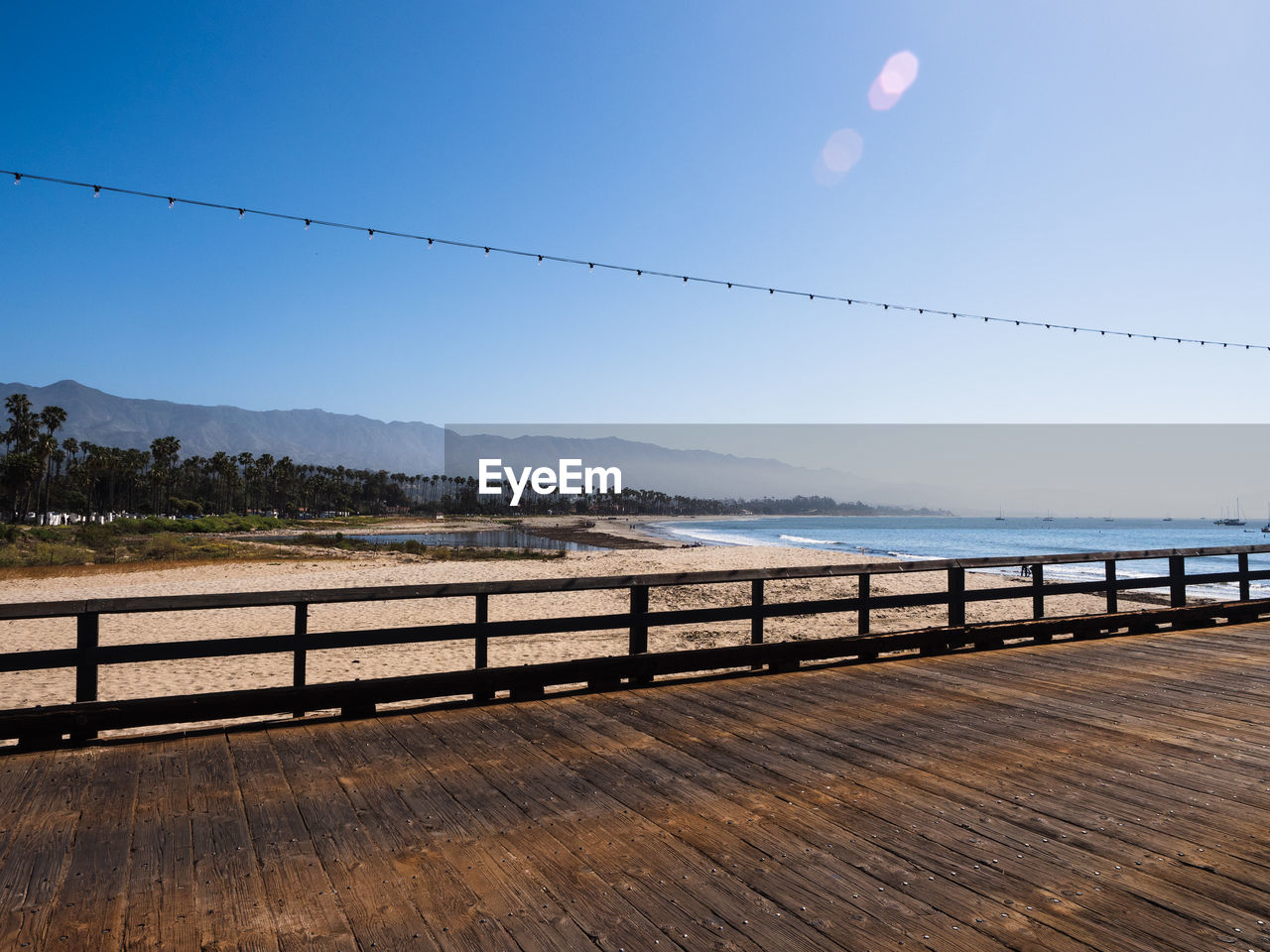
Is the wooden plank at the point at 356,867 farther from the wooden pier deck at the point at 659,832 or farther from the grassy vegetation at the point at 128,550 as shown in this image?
the grassy vegetation at the point at 128,550

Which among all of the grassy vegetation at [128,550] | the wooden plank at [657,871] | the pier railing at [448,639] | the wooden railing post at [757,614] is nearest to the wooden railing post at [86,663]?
the pier railing at [448,639]

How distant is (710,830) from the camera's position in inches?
142

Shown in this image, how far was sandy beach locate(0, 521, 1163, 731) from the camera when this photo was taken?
12.1 metres

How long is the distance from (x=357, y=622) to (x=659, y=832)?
53.4 ft

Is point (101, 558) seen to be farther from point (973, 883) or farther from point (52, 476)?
point (52, 476)

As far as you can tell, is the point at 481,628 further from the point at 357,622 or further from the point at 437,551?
the point at 437,551

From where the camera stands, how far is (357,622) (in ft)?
59.7

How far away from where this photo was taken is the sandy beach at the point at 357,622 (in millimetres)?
12117

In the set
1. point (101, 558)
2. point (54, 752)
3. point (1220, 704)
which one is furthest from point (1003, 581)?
point (101, 558)

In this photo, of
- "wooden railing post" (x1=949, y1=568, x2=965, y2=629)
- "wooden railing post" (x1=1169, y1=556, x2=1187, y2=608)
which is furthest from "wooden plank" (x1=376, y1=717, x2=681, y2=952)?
"wooden railing post" (x1=1169, y1=556, x2=1187, y2=608)

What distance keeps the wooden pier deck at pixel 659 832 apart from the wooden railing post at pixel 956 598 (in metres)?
2.40

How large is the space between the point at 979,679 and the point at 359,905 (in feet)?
19.7

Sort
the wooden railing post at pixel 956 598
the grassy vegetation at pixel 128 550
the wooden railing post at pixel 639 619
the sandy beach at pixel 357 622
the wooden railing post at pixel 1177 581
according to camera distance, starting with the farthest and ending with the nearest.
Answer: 1. the grassy vegetation at pixel 128 550
2. the sandy beach at pixel 357 622
3. the wooden railing post at pixel 1177 581
4. the wooden railing post at pixel 956 598
5. the wooden railing post at pixel 639 619

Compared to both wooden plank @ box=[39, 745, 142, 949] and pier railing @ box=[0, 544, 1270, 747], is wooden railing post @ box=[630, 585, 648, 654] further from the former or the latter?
wooden plank @ box=[39, 745, 142, 949]
